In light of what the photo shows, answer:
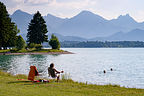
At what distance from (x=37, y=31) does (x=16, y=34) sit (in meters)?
10.6

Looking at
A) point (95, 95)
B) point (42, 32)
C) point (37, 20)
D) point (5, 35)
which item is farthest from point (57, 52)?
point (95, 95)

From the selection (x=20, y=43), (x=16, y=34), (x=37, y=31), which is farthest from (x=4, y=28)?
(x=37, y=31)

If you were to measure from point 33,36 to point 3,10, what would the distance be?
2272 cm

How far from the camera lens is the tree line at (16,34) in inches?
3438

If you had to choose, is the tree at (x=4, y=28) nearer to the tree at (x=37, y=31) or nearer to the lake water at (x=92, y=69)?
the tree at (x=37, y=31)

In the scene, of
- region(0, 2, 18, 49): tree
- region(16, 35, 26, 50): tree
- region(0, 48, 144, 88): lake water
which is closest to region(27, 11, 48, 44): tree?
region(16, 35, 26, 50): tree

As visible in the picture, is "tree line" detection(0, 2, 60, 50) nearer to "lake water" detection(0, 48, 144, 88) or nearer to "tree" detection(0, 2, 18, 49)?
"tree" detection(0, 2, 18, 49)

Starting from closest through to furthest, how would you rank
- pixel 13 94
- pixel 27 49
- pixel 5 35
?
1. pixel 13 94
2. pixel 5 35
3. pixel 27 49

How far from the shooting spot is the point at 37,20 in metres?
112

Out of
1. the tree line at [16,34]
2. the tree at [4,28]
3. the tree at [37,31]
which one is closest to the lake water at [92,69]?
the tree at [4,28]

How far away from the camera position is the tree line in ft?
286

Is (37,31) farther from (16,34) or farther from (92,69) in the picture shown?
(92,69)

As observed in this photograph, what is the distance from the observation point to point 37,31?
359 ft

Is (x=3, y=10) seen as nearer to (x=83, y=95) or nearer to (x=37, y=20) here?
Result: (x=37, y=20)
